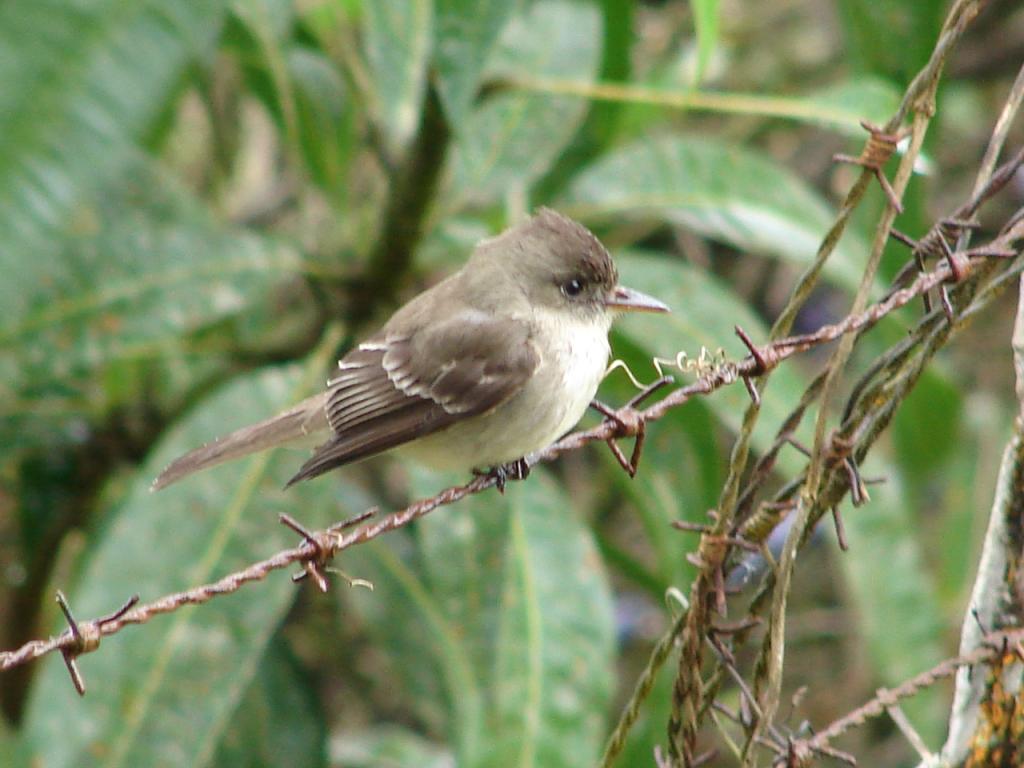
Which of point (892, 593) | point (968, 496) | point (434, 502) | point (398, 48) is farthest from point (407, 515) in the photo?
point (968, 496)

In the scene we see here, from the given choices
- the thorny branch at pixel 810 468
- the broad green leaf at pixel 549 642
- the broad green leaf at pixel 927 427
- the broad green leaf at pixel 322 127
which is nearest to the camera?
the thorny branch at pixel 810 468

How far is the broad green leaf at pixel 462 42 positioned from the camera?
3059 millimetres

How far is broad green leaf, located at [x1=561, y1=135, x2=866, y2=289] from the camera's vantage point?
3771 mm

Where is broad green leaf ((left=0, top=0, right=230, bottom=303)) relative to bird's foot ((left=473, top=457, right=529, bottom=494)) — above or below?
above

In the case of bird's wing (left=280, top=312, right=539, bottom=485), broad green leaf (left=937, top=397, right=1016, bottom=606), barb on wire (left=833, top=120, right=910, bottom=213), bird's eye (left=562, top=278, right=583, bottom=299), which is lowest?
broad green leaf (left=937, top=397, right=1016, bottom=606)

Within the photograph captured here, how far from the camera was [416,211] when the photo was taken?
3.78 metres

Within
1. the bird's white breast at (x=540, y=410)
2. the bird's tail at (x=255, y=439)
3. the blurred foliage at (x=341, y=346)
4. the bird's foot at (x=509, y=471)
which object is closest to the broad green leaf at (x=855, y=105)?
the blurred foliage at (x=341, y=346)

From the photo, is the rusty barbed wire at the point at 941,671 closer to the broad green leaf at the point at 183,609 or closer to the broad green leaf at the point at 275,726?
the broad green leaf at the point at 183,609

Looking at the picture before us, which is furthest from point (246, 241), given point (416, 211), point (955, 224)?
point (955, 224)

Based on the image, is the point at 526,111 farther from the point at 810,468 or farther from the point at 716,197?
the point at 810,468

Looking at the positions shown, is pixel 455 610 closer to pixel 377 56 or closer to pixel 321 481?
pixel 321 481

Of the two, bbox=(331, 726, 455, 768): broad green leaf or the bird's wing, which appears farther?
bbox=(331, 726, 455, 768): broad green leaf

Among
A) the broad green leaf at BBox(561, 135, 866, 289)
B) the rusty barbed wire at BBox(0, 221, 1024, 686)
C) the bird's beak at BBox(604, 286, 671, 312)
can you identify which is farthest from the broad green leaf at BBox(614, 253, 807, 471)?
the rusty barbed wire at BBox(0, 221, 1024, 686)

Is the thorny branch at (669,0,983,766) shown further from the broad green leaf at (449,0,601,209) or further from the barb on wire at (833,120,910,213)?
the broad green leaf at (449,0,601,209)
